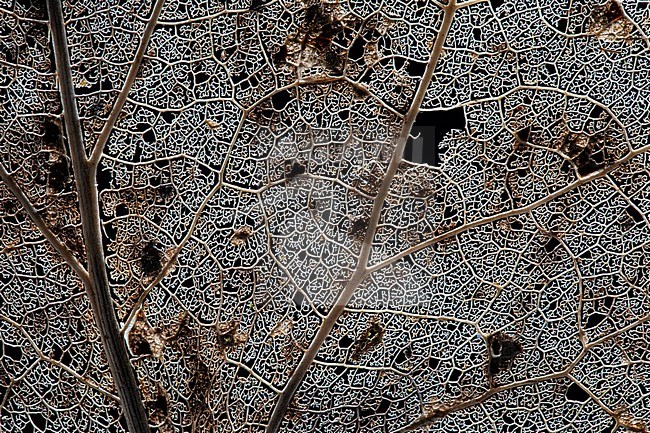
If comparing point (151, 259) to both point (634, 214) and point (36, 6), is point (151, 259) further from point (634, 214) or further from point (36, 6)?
point (634, 214)

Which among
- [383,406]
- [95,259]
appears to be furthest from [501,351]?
[95,259]

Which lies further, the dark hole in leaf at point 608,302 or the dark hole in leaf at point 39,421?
the dark hole in leaf at point 39,421

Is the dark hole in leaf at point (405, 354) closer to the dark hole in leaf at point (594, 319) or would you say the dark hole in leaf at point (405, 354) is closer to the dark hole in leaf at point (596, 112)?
the dark hole in leaf at point (594, 319)

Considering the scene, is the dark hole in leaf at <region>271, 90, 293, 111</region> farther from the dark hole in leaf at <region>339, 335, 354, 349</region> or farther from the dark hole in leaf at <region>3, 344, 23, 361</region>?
the dark hole in leaf at <region>3, 344, 23, 361</region>

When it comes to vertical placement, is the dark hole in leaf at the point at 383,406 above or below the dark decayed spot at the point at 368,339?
below

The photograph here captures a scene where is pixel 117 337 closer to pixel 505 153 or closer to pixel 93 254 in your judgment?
pixel 93 254

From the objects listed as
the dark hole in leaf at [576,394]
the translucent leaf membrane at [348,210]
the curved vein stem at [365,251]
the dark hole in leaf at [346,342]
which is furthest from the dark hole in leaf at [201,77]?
the dark hole in leaf at [576,394]
